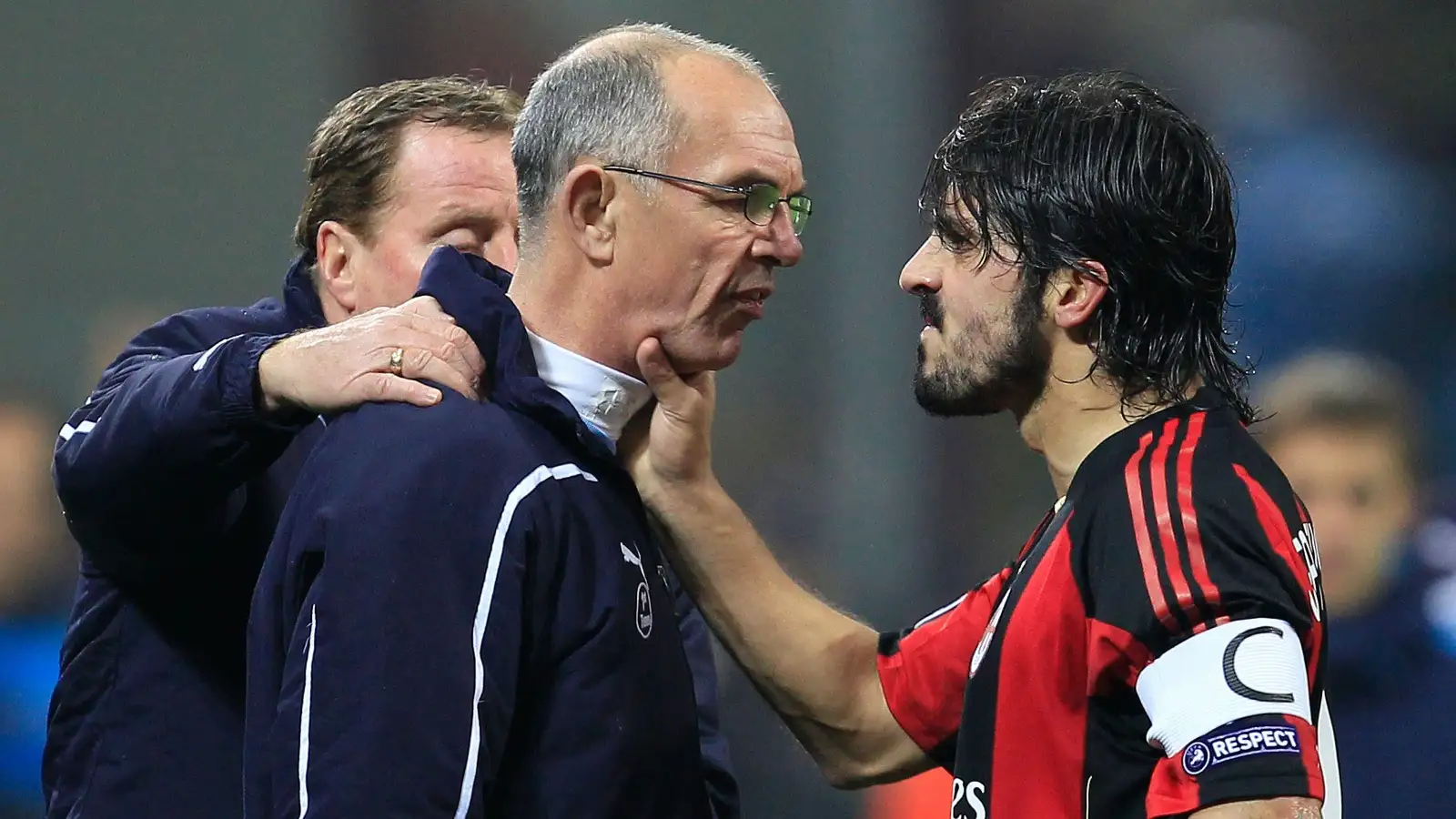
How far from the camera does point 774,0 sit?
4.37 metres

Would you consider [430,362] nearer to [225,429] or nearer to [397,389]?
[397,389]

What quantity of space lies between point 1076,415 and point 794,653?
58cm

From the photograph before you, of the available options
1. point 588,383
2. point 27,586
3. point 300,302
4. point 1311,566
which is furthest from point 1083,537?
point 27,586

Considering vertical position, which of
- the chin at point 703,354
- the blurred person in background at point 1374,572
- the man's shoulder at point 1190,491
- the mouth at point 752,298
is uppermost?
the mouth at point 752,298

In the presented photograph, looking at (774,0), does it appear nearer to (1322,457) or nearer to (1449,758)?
(1322,457)

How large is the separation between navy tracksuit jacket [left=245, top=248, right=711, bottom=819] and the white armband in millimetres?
509

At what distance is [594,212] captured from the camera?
5.88 feet

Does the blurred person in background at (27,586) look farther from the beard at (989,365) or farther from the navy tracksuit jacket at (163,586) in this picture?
the beard at (989,365)

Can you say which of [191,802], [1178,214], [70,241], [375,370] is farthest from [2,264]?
[1178,214]

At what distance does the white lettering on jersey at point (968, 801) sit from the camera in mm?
1755

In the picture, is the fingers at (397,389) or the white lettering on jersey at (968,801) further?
the white lettering on jersey at (968,801)

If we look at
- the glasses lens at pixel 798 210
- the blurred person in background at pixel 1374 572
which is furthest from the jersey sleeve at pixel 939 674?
the blurred person in background at pixel 1374 572

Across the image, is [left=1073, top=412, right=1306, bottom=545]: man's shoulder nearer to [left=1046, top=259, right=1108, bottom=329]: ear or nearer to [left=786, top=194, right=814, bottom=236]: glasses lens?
[left=1046, top=259, right=1108, bottom=329]: ear

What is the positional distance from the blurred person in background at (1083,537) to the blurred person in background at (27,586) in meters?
2.22
